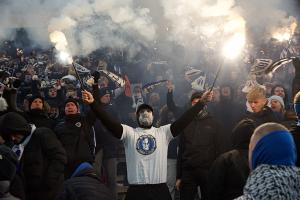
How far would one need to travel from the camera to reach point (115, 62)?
11.2 metres

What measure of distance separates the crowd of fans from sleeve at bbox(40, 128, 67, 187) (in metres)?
0.01

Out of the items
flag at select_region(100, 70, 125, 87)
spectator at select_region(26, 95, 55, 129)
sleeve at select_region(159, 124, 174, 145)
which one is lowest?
sleeve at select_region(159, 124, 174, 145)

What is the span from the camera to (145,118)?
5.22 meters

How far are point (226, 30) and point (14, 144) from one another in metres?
3.44

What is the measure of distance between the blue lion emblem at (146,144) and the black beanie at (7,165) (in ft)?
6.26

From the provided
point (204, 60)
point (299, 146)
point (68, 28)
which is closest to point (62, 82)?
point (68, 28)

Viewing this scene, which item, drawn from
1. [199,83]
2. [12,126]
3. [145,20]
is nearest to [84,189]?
[12,126]

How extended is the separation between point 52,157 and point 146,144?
1.11m

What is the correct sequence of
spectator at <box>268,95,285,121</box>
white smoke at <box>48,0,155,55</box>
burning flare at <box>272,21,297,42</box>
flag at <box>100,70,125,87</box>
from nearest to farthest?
spectator at <box>268,95,285,121</box> → white smoke at <box>48,0,155,55</box> → flag at <box>100,70,125,87</box> → burning flare at <box>272,21,297,42</box>

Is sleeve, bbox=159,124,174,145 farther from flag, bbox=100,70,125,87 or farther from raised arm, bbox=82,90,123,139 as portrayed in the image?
flag, bbox=100,70,125,87

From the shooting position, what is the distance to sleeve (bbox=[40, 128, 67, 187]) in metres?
5.16

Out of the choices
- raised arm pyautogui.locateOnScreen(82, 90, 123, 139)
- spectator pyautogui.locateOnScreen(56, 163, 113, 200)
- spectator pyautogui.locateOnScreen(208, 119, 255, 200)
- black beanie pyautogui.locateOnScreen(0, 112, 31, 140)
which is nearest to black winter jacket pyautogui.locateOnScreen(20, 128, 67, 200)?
black beanie pyautogui.locateOnScreen(0, 112, 31, 140)

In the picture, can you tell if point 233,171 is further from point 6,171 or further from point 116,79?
point 116,79

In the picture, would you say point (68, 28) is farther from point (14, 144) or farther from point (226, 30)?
point (14, 144)
